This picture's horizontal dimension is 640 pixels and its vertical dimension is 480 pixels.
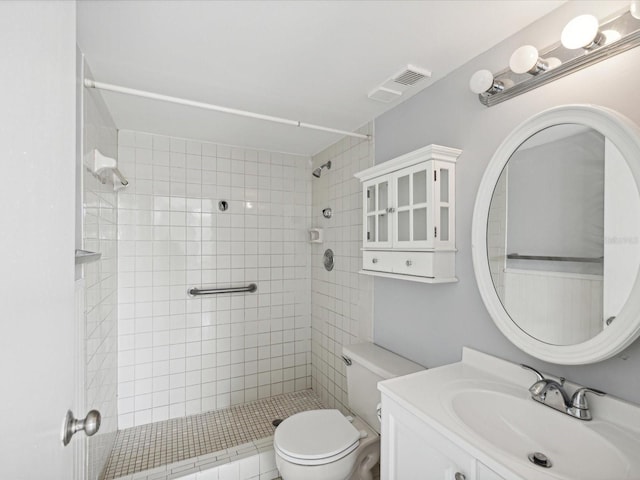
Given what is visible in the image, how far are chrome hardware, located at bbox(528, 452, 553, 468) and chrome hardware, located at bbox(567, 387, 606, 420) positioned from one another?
0.16 metres

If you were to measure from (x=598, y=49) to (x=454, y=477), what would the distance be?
1.32m

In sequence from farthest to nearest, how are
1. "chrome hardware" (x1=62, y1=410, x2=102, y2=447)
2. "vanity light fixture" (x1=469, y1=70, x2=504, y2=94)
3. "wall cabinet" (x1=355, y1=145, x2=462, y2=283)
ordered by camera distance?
"wall cabinet" (x1=355, y1=145, x2=462, y2=283)
"vanity light fixture" (x1=469, y1=70, x2=504, y2=94)
"chrome hardware" (x1=62, y1=410, x2=102, y2=447)

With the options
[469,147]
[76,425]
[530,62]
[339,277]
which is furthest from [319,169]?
Result: [76,425]

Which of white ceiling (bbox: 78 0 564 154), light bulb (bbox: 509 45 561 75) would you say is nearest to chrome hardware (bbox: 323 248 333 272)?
white ceiling (bbox: 78 0 564 154)

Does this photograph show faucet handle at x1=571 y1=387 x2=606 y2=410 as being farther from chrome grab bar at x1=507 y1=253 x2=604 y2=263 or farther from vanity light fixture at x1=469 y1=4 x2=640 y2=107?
vanity light fixture at x1=469 y1=4 x2=640 y2=107

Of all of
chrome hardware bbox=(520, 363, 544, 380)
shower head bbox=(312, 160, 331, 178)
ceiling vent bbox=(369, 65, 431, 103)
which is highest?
ceiling vent bbox=(369, 65, 431, 103)

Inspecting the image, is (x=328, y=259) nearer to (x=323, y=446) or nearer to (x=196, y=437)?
(x=323, y=446)

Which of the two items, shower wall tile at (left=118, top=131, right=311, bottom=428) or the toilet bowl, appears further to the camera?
shower wall tile at (left=118, top=131, right=311, bottom=428)

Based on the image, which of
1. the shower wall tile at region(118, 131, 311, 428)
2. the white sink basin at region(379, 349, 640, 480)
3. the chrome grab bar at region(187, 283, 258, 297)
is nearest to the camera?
the white sink basin at region(379, 349, 640, 480)

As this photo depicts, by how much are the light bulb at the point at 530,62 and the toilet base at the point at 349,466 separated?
1742 mm

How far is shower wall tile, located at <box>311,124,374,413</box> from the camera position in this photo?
2.18 m

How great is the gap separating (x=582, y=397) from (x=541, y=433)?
0.55ft

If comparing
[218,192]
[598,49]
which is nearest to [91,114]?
[218,192]

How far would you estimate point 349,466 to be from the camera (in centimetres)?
153
